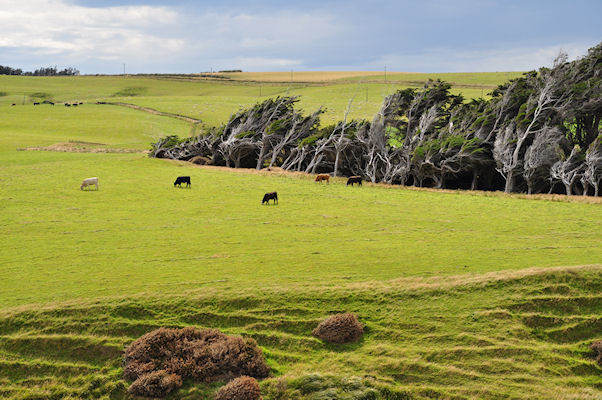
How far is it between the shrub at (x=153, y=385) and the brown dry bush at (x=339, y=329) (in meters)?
5.29

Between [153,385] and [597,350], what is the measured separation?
1528 centimetres

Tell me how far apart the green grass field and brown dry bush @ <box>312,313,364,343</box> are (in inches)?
12.8

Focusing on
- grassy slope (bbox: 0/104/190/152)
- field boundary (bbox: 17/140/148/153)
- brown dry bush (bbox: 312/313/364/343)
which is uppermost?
grassy slope (bbox: 0/104/190/152)

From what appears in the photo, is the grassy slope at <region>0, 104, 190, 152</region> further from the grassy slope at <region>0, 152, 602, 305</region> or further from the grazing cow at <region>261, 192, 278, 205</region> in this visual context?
the grazing cow at <region>261, 192, 278, 205</region>

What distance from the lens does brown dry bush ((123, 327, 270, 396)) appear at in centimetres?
1605

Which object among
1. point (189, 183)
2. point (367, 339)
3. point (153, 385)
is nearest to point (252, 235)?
point (367, 339)

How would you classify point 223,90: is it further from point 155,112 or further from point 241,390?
point 241,390

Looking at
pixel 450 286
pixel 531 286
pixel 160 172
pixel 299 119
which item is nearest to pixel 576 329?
pixel 531 286

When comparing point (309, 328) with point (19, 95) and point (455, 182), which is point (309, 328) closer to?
point (455, 182)

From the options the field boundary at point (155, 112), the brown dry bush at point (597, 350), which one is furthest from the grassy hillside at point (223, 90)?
the brown dry bush at point (597, 350)

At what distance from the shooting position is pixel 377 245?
85.8ft

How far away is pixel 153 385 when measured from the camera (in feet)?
50.3

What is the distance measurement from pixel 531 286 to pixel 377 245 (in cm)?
811

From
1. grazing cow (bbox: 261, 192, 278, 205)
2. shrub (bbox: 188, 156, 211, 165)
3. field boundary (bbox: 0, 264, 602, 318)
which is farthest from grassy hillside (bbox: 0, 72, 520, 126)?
field boundary (bbox: 0, 264, 602, 318)
